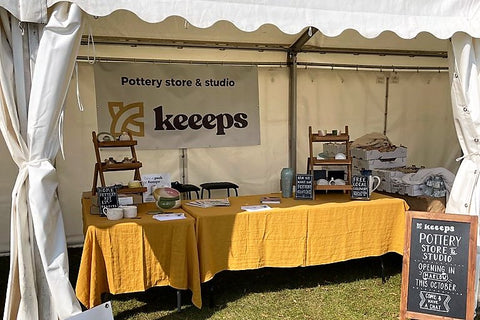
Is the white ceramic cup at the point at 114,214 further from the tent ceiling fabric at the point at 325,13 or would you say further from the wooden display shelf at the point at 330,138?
the wooden display shelf at the point at 330,138

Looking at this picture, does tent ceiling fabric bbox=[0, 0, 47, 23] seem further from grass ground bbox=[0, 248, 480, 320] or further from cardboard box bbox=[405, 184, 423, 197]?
cardboard box bbox=[405, 184, 423, 197]

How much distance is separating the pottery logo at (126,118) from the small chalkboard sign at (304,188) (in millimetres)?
1879

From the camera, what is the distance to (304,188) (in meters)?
3.17

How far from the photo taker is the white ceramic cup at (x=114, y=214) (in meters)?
2.54

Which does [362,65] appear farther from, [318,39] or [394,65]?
[318,39]

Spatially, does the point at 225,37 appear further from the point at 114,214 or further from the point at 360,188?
the point at 114,214

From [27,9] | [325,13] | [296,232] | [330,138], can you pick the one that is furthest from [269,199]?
[27,9]

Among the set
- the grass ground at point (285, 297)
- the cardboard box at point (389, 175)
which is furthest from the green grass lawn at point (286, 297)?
the cardboard box at point (389, 175)

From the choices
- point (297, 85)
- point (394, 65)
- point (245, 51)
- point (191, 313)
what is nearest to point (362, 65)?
point (394, 65)

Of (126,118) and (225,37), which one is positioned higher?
(225,37)

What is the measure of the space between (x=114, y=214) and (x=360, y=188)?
178cm

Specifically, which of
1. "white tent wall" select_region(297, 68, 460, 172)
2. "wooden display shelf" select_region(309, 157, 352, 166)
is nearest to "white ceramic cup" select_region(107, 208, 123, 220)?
"wooden display shelf" select_region(309, 157, 352, 166)

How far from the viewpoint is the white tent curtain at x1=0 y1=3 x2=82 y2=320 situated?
1.96m

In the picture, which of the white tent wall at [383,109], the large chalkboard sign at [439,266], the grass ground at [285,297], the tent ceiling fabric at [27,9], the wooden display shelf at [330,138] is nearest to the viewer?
the tent ceiling fabric at [27,9]
